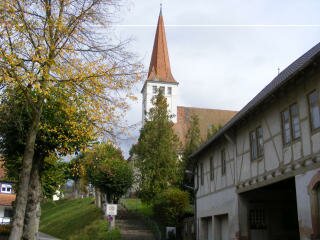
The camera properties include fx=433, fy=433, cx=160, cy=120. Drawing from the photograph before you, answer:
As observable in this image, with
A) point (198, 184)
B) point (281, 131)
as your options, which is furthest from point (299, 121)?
point (198, 184)

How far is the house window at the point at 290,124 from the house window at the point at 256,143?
2.16 metres

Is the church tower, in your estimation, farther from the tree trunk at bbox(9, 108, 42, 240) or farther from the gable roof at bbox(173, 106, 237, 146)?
the tree trunk at bbox(9, 108, 42, 240)

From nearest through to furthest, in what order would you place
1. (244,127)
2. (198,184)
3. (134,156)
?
1. (244,127)
2. (198,184)
3. (134,156)

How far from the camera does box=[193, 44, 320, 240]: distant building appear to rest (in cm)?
1320

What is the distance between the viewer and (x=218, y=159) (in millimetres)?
23359

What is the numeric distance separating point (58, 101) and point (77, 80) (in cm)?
108

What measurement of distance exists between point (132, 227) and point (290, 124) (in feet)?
80.1

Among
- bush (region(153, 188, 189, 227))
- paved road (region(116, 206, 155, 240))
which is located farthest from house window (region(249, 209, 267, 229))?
paved road (region(116, 206, 155, 240))

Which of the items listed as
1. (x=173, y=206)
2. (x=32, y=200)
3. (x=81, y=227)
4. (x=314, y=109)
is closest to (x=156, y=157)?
(x=173, y=206)

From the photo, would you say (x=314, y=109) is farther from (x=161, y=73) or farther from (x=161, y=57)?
(x=161, y=57)

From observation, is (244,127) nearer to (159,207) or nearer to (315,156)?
(315,156)

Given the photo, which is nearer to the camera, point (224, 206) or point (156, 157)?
point (224, 206)

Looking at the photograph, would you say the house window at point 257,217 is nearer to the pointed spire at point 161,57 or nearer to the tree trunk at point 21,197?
the tree trunk at point 21,197

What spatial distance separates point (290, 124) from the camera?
14734 mm
